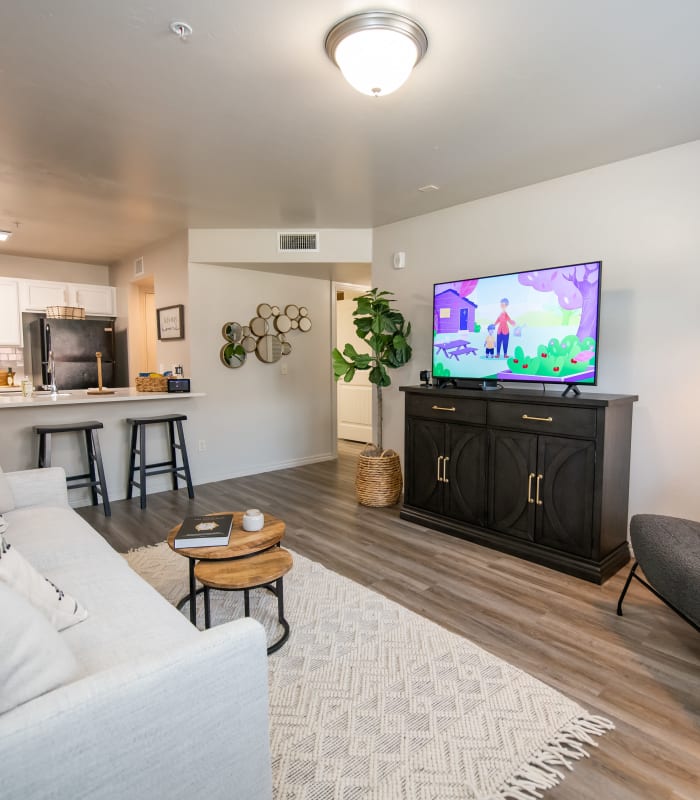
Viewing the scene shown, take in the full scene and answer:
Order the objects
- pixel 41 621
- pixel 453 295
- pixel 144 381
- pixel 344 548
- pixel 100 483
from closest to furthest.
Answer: pixel 41 621
pixel 344 548
pixel 453 295
pixel 100 483
pixel 144 381

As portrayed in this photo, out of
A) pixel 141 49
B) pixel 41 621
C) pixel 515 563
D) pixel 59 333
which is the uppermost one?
pixel 141 49

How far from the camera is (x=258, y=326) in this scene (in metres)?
5.32

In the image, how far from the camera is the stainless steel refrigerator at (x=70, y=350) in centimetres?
580

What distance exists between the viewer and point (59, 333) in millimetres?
5824

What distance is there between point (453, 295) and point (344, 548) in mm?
1993

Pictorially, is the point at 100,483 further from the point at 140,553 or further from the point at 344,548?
the point at 344,548

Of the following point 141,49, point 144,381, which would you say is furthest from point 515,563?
point 144,381

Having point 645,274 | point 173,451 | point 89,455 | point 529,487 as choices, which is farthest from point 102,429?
point 645,274

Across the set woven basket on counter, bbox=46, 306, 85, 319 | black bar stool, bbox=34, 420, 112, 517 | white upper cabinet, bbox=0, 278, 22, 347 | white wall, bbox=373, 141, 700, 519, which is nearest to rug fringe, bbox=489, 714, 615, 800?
white wall, bbox=373, 141, 700, 519

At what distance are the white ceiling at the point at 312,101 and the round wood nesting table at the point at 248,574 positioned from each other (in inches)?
83.7

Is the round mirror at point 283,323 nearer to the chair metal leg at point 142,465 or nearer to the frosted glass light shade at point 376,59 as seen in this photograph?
the chair metal leg at point 142,465

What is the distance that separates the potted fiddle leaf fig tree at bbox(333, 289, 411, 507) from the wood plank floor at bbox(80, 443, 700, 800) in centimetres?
19

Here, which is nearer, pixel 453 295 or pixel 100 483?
pixel 453 295

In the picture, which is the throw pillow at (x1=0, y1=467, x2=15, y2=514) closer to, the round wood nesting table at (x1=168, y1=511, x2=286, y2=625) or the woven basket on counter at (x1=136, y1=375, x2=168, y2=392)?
the round wood nesting table at (x1=168, y1=511, x2=286, y2=625)
